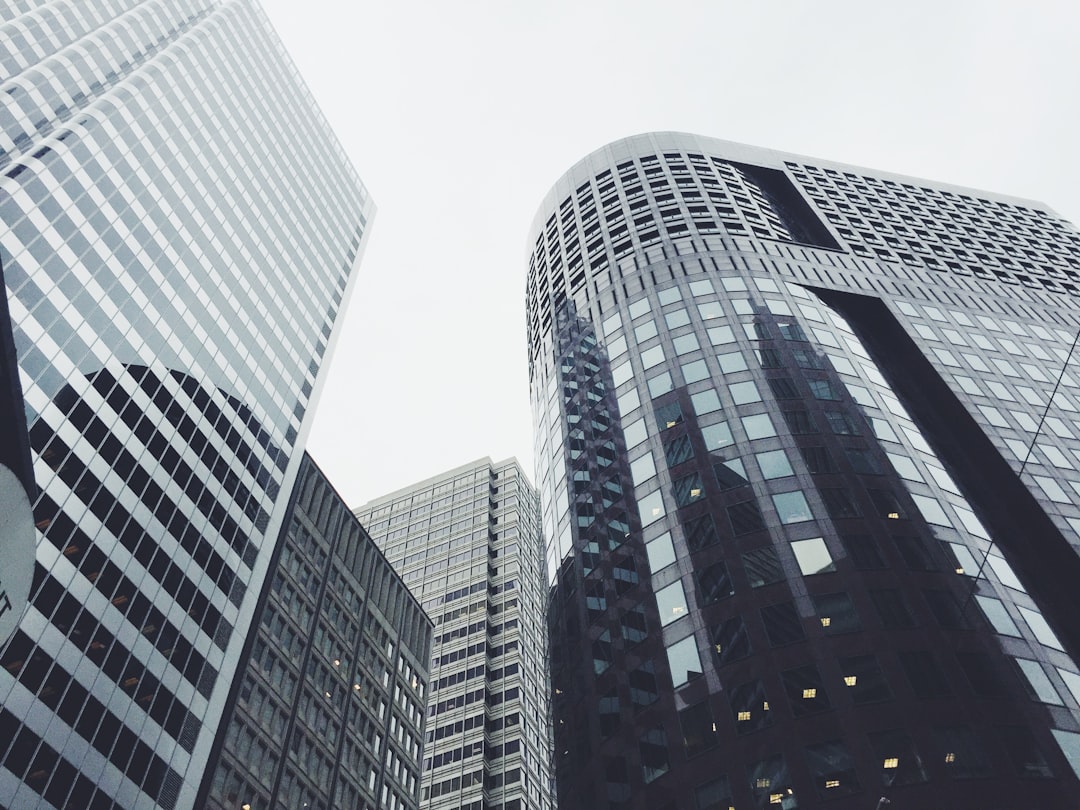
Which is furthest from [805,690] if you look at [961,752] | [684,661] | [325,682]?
[325,682]

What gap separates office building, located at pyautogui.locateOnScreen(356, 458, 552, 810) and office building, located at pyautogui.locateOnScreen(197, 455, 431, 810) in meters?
18.4

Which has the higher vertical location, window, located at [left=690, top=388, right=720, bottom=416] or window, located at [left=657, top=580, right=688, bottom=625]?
window, located at [left=690, top=388, right=720, bottom=416]

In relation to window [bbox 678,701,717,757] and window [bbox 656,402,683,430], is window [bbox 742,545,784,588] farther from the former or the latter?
window [bbox 656,402,683,430]

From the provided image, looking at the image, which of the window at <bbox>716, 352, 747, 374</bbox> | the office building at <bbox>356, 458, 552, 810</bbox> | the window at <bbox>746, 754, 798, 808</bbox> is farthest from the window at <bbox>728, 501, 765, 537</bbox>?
the office building at <bbox>356, 458, 552, 810</bbox>

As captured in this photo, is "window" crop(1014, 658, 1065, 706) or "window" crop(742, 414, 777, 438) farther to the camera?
"window" crop(742, 414, 777, 438)

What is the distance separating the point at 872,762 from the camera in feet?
128

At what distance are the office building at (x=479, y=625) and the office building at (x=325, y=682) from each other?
60.4 ft

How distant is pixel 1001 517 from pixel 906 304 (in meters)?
27.0

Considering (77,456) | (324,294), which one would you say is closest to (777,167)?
(324,294)

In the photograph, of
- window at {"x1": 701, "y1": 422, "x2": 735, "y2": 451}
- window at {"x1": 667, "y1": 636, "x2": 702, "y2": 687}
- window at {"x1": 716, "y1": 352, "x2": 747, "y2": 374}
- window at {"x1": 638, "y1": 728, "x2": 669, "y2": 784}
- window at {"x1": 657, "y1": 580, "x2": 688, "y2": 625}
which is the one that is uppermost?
window at {"x1": 716, "y1": 352, "x2": 747, "y2": 374}

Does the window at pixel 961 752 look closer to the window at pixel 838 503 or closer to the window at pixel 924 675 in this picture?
the window at pixel 924 675

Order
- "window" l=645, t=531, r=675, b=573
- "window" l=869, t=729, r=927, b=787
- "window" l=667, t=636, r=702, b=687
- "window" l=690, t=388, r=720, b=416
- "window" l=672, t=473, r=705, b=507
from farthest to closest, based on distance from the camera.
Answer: "window" l=690, t=388, r=720, b=416 < "window" l=672, t=473, r=705, b=507 < "window" l=645, t=531, r=675, b=573 < "window" l=667, t=636, r=702, b=687 < "window" l=869, t=729, r=927, b=787

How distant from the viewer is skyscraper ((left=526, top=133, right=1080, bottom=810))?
41.2 metres

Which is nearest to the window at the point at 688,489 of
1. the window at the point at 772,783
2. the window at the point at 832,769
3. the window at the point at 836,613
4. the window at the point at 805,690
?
the window at the point at 836,613
